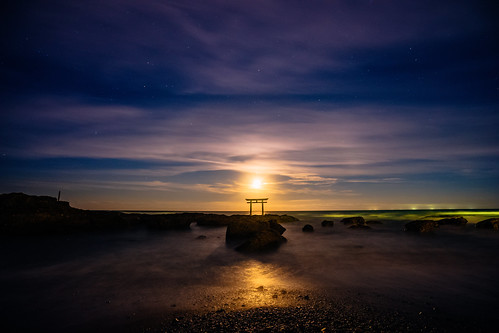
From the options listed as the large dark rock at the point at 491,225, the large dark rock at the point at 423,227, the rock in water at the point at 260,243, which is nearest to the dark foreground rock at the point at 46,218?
the rock in water at the point at 260,243

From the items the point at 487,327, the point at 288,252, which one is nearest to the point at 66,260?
the point at 288,252

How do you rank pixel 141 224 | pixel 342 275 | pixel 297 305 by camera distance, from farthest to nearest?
pixel 141 224 < pixel 342 275 < pixel 297 305

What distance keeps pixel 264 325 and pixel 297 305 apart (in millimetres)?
1586

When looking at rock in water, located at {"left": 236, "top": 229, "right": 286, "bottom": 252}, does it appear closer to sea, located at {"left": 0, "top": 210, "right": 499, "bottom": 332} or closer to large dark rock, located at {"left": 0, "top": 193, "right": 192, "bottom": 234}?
sea, located at {"left": 0, "top": 210, "right": 499, "bottom": 332}

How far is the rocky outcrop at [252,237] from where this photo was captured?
15.0 m

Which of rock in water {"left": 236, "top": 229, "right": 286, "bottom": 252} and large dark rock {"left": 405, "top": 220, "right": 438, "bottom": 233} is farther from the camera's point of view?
large dark rock {"left": 405, "top": 220, "right": 438, "bottom": 233}

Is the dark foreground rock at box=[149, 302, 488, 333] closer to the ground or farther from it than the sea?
farther from it

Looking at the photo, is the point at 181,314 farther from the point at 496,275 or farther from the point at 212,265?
the point at 496,275

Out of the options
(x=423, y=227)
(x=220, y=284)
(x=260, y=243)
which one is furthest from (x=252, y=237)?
(x=423, y=227)

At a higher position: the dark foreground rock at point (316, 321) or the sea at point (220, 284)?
the dark foreground rock at point (316, 321)

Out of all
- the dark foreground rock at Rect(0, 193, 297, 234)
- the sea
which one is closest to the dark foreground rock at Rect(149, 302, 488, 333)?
the sea

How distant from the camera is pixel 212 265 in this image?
11.5 meters

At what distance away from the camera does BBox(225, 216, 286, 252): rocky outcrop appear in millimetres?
14953

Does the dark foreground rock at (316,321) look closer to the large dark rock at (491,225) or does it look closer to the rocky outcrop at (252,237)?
the rocky outcrop at (252,237)
